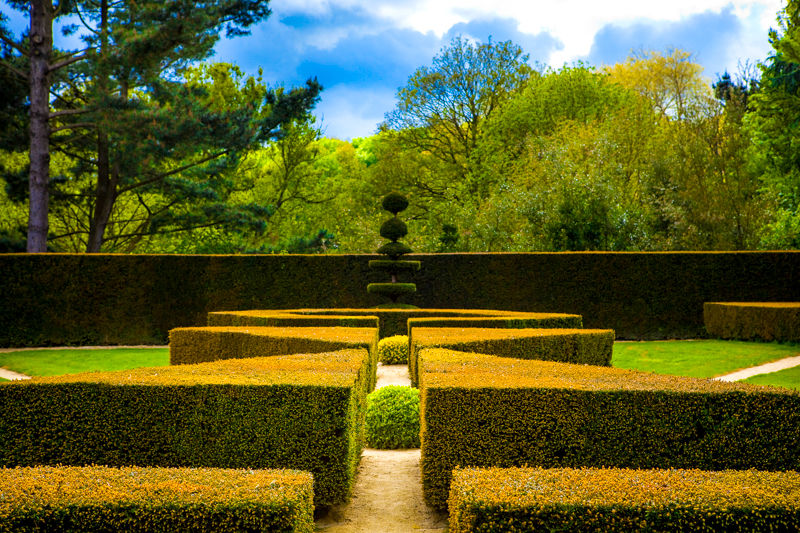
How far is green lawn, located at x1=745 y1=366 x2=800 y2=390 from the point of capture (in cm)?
994

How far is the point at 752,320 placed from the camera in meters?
14.9

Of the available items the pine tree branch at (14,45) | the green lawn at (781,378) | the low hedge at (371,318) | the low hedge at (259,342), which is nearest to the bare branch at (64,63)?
the pine tree branch at (14,45)

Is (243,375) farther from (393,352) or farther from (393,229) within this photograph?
(393,229)

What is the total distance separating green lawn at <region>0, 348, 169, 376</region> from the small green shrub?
23.5 ft

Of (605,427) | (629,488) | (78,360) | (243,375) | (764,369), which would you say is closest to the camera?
(629,488)

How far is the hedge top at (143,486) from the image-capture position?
9.77 feet

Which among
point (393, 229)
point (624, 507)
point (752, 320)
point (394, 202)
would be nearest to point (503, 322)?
point (393, 229)

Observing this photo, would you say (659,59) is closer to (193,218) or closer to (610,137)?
(610,137)

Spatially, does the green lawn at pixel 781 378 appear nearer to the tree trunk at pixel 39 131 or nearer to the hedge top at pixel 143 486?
the hedge top at pixel 143 486

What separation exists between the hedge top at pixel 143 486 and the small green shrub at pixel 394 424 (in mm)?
3594

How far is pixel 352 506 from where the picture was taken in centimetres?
502

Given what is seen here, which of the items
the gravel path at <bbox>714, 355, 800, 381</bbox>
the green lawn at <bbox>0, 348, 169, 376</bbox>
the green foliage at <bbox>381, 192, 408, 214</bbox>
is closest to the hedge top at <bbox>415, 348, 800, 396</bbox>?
the gravel path at <bbox>714, 355, 800, 381</bbox>

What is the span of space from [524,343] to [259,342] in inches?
141

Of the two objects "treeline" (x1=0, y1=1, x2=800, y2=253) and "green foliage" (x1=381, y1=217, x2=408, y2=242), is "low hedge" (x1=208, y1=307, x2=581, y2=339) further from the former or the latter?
"treeline" (x1=0, y1=1, x2=800, y2=253)
